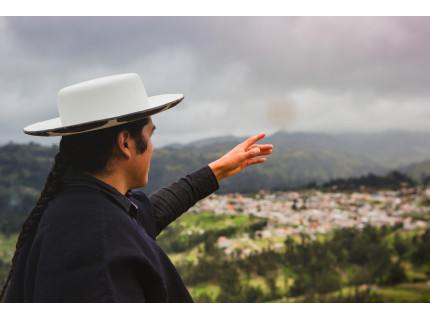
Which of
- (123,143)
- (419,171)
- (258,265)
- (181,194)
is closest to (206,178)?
(181,194)

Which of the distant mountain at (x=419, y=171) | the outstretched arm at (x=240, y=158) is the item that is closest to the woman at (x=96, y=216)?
the outstretched arm at (x=240, y=158)

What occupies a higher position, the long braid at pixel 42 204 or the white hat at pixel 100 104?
the white hat at pixel 100 104

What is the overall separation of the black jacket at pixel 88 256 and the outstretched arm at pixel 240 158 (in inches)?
29.5

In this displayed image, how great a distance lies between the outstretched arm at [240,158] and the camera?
5.48ft

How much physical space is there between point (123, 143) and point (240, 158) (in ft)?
2.54

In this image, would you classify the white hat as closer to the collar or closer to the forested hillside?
the collar

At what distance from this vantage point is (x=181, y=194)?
1670 millimetres

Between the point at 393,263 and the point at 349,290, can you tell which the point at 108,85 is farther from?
the point at 393,263

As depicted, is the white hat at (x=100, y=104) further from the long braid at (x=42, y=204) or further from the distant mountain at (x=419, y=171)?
the distant mountain at (x=419, y=171)

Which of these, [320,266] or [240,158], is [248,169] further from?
[240,158]

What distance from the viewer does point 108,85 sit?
1099 millimetres

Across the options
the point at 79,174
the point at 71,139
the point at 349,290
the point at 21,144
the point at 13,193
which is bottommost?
the point at 349,290

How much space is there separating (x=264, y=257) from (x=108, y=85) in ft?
69.6

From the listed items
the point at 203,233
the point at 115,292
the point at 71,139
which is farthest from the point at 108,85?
the point at 203,233
